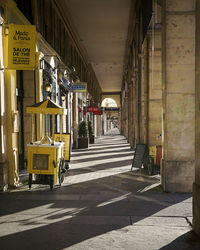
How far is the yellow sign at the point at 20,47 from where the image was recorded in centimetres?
744

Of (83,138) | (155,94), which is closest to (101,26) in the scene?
(83,138)

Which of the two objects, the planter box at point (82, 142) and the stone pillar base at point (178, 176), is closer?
the stone pillar base at point (178, 176)

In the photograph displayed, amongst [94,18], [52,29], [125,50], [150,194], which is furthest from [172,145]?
[125,50]

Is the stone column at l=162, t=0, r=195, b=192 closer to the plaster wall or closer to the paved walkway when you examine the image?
the paved walkway

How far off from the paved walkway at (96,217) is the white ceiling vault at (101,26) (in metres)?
10.1

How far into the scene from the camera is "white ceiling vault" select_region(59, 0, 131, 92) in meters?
14.8

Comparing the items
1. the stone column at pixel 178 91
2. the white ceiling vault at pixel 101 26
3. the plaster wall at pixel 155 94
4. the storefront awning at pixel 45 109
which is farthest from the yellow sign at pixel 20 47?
the white ceiling vault at pixel 101 26

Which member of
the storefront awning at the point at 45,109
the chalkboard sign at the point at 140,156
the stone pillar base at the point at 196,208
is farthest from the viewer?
the chalkboard sign at the point at 140,156

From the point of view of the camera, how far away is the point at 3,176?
735 centimetres

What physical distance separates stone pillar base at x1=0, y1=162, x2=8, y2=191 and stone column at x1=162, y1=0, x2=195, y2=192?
13.5ft

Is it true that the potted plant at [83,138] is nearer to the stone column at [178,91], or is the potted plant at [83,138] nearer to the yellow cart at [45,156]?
the yellow cart at [45,156]

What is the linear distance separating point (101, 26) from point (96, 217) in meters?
14.6

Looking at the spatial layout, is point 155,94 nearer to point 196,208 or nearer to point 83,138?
point 196,208

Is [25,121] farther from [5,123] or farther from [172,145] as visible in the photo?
[172,145]
